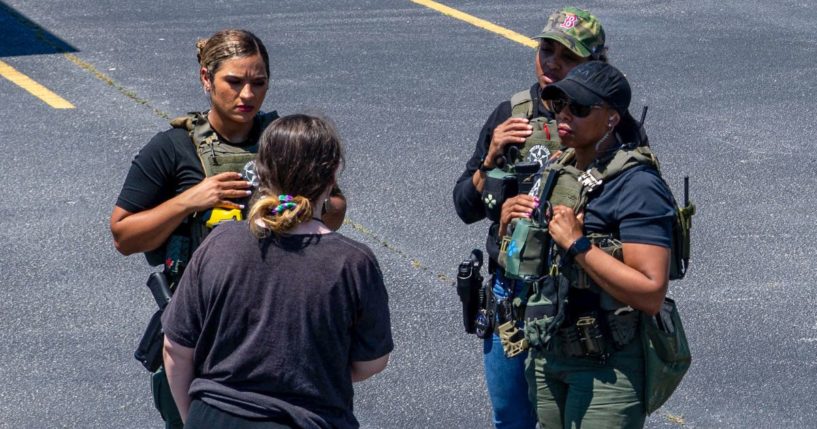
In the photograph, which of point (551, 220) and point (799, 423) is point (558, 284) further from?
point (799, 423)

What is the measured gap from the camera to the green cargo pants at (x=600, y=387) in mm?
4008

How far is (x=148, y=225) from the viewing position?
4.15 metres

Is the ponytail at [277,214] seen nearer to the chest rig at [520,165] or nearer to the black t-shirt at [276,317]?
the black t-shirt at [276,317]

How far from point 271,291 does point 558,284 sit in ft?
3.69

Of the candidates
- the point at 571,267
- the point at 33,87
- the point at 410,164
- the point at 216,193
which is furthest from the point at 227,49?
the point at 33,87

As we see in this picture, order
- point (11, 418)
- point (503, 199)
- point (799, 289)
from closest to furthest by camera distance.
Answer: point (503, 199), point (11, 418), point (799, 289)

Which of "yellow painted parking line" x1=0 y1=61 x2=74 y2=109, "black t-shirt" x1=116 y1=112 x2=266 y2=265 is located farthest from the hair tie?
"yellow painted parking line" x1=0 y1=61 x2=74 y2=109

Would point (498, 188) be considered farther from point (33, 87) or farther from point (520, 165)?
point (33, 87)

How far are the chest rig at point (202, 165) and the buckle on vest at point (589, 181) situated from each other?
1.11m

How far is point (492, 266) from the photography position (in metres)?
4.66

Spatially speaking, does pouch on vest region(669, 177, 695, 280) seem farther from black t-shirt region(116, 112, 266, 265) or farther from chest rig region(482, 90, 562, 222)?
black t-shirt region(116, 112, 266, 265)

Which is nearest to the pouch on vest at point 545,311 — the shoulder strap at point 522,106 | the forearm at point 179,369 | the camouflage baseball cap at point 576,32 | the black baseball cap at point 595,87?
the black baseball cap at point 595,87

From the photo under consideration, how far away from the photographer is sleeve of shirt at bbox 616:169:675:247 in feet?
12.6

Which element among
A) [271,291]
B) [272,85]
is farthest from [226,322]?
[272,85]
